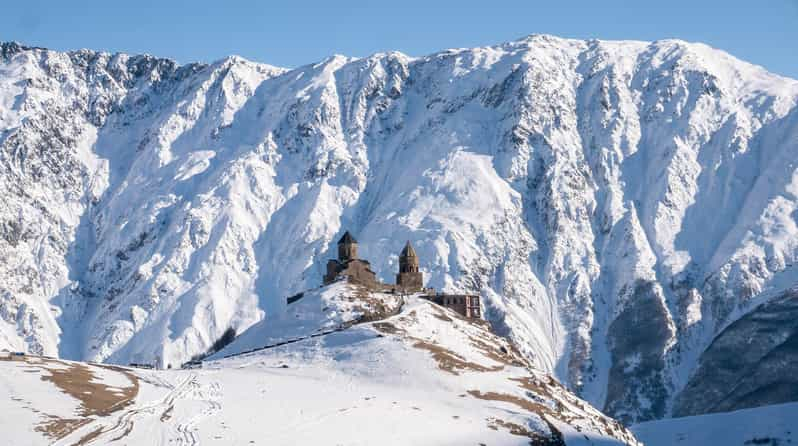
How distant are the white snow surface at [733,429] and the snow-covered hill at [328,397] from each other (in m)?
20.5

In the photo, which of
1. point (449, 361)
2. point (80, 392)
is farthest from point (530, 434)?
point (80, 392)

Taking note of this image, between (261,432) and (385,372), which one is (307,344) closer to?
(385,372)

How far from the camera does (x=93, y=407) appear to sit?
11550cm

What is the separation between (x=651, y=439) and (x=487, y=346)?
2695cm

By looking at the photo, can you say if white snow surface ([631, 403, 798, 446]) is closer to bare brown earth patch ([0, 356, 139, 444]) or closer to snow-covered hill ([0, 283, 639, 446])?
snow-covered hill ([0, 283, 639, 446])

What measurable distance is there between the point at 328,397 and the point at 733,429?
6290 centimetres

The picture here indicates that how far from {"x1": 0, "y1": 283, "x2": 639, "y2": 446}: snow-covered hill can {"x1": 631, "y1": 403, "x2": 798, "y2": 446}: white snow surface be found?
2049cm

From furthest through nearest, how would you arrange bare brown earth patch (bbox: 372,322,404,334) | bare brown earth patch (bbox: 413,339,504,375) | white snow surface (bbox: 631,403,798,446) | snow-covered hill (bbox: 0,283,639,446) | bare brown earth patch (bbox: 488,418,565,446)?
bare brown earth patch (bbox: 372,322,404,334) → white snow surface (bbox: 631,403,798,446) → bare brown earth patch (bbox: 413,339,504,375) → bare brown earth patch (bbox: 488,418,565,446) → snow-covered hill (bbox: 0,283,639,446)

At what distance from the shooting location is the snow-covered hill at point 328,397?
363 feet

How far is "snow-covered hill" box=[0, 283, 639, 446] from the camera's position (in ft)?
363

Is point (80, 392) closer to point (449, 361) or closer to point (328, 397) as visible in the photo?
point (328, 397)

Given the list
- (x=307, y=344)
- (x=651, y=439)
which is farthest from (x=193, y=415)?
(x=651, y=439)

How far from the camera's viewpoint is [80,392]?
12219cm

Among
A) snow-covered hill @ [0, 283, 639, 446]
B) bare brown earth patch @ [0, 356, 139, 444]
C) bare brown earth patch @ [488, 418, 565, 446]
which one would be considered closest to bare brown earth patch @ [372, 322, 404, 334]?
snow-covered hill @ [0, 283, 639, 446]
